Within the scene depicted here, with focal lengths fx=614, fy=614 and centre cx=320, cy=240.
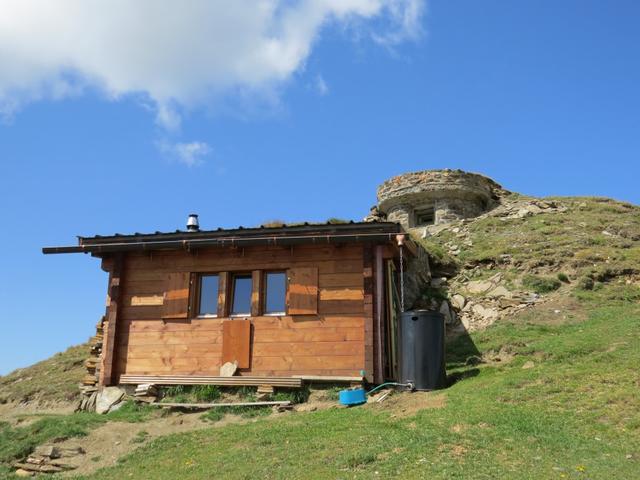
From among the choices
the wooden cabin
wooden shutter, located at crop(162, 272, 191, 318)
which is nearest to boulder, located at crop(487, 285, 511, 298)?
the wooden cabin

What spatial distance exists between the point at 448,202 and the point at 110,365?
57.3 ft

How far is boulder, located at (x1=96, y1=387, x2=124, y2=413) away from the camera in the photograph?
15.0 metres

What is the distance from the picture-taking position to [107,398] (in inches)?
598

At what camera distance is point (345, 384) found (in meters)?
14.3

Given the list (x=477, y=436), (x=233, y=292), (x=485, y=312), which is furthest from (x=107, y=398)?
(x=485, y=312)

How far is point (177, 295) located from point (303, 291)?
3.34m

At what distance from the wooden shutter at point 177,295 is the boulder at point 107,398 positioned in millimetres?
2167

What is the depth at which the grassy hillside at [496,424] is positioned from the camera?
850cm

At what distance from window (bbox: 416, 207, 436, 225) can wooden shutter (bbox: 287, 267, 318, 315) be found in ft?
49.3

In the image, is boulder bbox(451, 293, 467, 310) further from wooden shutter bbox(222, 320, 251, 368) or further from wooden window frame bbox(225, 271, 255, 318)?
wooden shutter bbox(222, 320, 251, 368)

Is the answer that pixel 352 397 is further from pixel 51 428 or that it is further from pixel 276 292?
pixel 51 428

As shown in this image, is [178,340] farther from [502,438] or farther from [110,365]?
[502,438]

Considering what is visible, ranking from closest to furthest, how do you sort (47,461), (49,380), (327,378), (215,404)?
(47,461)
(215,404)
(327,378)
(49,380)

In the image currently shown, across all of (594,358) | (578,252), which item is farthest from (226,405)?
(578,252)
